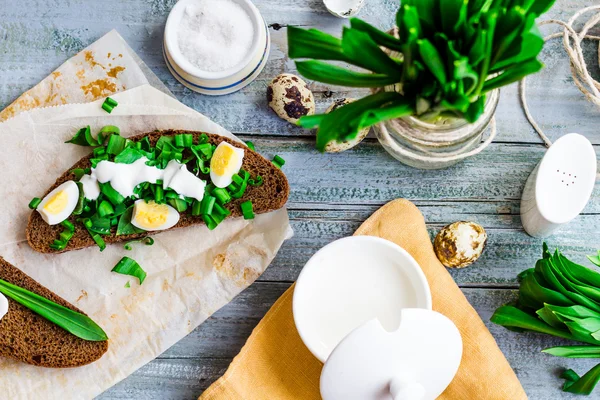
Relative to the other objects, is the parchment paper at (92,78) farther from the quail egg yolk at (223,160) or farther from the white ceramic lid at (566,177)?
the white ceramic lid at (566,177)

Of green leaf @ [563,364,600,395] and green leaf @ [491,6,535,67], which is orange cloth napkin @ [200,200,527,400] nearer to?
green leaf @ [563,364,600,395]

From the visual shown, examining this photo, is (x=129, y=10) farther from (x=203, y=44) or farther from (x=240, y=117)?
(x=240, y=117)

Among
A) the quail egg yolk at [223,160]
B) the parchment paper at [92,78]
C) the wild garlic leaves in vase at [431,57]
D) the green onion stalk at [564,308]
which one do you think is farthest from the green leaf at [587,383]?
the parchment paper at [92,78]

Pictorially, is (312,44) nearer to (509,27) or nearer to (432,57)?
→ (432,57)

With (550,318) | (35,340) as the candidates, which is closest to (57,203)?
(35,340)

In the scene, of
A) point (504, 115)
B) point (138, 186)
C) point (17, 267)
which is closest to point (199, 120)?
point (138, 186)
